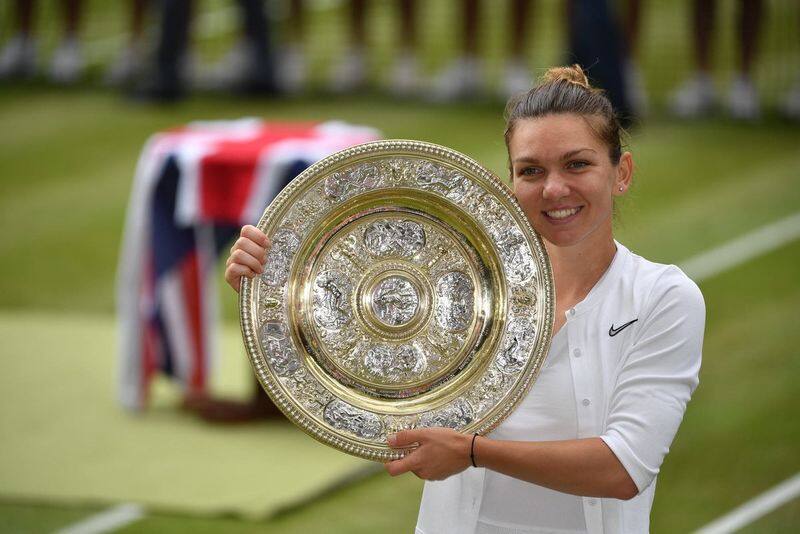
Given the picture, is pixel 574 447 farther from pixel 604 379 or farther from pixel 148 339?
pixel 148 339

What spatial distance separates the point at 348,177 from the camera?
2.12 metres

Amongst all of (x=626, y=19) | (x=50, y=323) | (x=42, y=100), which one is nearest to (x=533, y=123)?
(x=50, y=323)

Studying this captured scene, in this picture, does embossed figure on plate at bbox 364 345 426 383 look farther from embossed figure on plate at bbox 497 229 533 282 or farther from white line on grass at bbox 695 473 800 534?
white line on grass at bbox 695 473 800 534

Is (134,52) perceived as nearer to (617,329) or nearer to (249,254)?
(249,254)

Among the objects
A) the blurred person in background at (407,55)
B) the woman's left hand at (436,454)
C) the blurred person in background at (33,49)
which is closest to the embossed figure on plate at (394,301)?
the woman's left hand at (436,454)

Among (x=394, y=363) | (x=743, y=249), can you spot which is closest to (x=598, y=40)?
(x=743, y=249)

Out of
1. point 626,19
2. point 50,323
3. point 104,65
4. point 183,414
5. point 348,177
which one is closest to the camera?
point 348,177

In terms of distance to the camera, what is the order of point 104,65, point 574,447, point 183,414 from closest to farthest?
point 574,447 < point 183,414 < point 104,65

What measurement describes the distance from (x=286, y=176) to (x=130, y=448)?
114 cm

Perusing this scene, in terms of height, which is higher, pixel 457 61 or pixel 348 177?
pixel 457 61

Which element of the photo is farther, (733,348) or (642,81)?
(642,81)

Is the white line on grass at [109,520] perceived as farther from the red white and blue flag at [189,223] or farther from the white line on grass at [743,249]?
the white line on grass at [743,249]

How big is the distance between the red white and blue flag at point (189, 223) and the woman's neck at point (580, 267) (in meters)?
2.85

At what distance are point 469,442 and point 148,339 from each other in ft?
11.7
